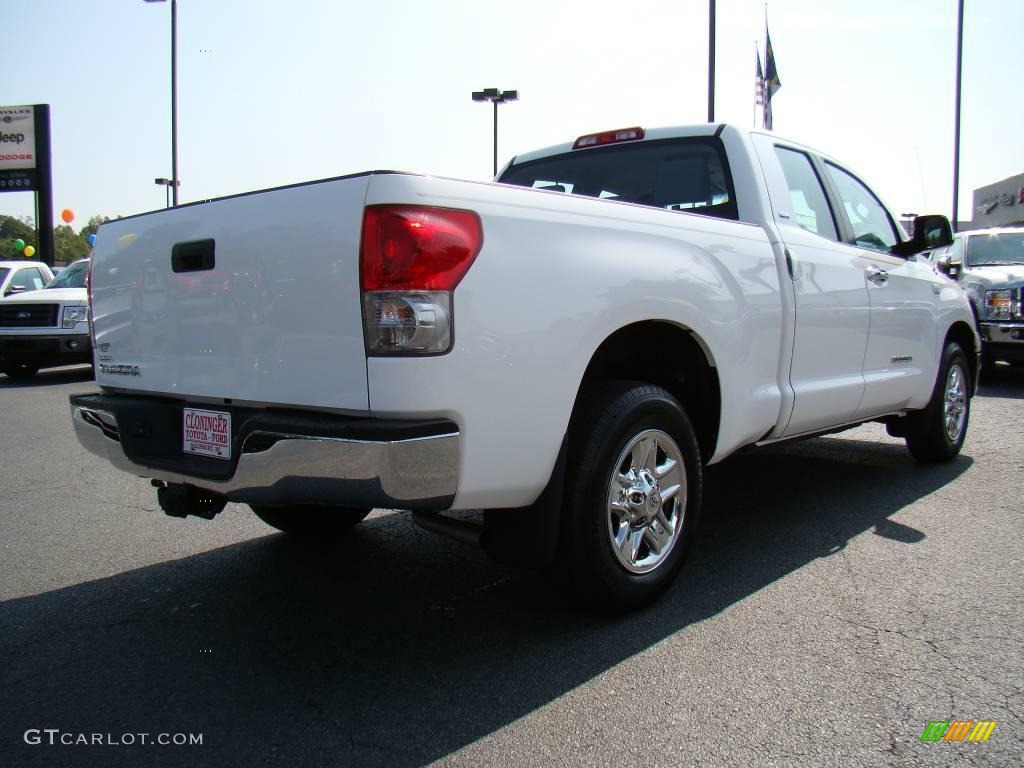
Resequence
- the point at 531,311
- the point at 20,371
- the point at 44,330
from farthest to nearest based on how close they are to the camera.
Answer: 1. the point at 20,371
2. the point at 44,330
3. the point at 531,311

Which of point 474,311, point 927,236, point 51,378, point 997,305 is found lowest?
point 51,378

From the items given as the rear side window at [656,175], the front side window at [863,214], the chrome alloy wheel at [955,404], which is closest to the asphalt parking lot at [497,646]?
the chrome alloy wheel at [955,404]

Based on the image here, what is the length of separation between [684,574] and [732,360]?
3.20 ft

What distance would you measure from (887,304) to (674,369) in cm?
194

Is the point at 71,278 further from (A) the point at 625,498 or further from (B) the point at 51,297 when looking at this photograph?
(A) the point at 625,498

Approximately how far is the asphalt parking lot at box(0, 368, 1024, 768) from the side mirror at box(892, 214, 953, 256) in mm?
1585

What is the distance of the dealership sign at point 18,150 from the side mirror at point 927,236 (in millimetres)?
27836

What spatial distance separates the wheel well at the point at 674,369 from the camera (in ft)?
11.1

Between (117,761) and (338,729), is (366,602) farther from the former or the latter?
(117,761)

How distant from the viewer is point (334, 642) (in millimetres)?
3027

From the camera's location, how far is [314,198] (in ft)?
8.38

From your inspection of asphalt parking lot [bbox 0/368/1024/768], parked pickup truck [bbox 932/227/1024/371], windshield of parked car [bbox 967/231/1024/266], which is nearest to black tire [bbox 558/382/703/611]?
asphalt parking lot [bbox 0/368/1024/768]

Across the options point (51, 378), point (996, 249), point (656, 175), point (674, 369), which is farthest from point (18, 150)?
point (674, 369)

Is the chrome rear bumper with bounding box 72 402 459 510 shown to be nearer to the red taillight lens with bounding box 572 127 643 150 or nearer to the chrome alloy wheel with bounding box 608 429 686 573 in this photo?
the chrome alloy wheel with bounding box 608 429 686 573
